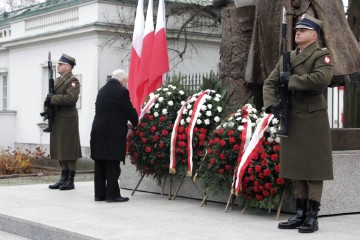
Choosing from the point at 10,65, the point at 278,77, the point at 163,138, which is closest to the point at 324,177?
the point at 278,77

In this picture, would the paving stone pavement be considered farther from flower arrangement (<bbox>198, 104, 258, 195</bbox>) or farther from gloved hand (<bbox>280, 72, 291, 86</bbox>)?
gloved hand (<bbox>280, 72, 291, 86</bbox>)

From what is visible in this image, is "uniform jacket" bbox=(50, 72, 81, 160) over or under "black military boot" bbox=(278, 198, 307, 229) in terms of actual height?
over

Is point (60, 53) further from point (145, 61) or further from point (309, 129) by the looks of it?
point (309, 129)

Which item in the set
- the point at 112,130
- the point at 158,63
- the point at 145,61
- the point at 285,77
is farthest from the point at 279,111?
the point at 145,61

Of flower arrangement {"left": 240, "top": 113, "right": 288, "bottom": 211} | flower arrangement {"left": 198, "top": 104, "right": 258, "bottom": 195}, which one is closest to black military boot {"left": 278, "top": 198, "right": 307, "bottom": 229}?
flower arrangement {"left": 240, "top": 113, "right": 288, "bottom": 211}

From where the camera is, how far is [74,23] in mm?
24078

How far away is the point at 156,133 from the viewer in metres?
9.94

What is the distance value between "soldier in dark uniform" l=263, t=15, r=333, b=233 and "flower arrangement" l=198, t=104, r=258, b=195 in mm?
1137

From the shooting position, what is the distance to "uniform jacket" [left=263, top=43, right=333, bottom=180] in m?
7.28

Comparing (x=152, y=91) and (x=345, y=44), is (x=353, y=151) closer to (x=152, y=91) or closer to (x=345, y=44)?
(x=345, y=44)

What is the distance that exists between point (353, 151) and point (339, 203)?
0.74 metres

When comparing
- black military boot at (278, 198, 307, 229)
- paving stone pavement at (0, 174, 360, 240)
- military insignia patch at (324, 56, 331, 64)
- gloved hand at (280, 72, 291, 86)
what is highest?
military insignia patch at (324, 56, 331, 64)

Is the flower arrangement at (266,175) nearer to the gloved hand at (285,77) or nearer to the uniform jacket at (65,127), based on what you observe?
the gloved hand at (285,77)

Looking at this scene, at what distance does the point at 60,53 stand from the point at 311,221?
1837 cm
